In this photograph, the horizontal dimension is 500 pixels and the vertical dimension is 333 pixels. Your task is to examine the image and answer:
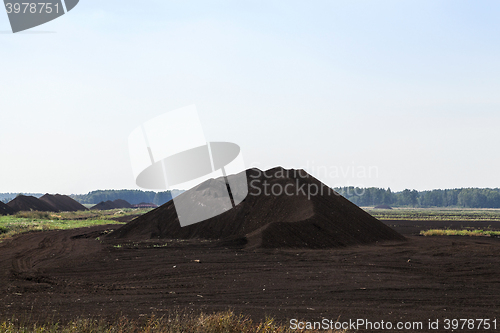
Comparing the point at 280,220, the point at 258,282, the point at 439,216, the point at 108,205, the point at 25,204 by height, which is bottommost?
the point at 439,216

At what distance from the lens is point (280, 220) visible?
30.5 meters

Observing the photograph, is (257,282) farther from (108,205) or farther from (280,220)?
(108,205)

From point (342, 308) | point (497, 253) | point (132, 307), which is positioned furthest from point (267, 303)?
point (497, 253)

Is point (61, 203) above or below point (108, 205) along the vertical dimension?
above

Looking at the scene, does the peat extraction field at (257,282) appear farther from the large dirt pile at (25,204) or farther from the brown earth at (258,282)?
the large dirt pile at (25,204)

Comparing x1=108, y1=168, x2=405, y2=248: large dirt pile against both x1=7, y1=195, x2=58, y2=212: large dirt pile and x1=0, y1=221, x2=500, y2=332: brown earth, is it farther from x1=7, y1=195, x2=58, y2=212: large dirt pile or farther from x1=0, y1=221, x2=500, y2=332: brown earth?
x1=7, y1=195, x2=58, y2=212: large dirt pile

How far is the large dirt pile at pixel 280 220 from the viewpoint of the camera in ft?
Result: 88.4

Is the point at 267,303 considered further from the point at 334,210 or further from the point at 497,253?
the point at 334,210

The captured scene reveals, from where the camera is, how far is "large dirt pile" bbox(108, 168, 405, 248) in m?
26.9

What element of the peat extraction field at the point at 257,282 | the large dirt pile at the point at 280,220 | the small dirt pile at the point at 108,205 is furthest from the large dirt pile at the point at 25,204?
the peat extraction field at the point at 257,282

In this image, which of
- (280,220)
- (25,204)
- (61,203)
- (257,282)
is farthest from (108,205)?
(257,282)

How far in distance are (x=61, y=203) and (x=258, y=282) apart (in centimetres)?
11100

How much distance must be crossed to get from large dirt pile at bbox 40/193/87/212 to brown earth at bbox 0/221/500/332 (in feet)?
296

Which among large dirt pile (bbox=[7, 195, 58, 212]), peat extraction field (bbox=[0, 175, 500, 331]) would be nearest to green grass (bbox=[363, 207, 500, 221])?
peat extraction field (bbox=[0, 175, 500, 331])
